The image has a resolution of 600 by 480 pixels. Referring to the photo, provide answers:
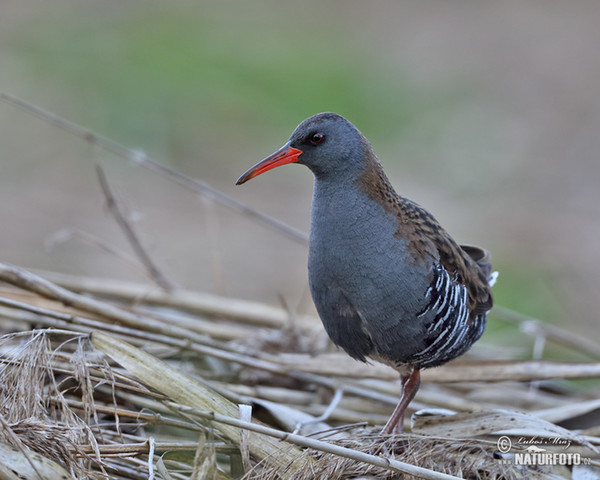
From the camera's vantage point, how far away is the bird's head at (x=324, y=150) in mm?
3086

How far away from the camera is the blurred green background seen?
788 centimetres

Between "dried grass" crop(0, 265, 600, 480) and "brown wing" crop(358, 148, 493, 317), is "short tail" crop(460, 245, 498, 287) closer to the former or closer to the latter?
"brown wing" crop(358, 148, 493, 317)

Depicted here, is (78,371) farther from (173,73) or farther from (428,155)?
(173,73)

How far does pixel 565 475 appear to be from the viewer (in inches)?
119

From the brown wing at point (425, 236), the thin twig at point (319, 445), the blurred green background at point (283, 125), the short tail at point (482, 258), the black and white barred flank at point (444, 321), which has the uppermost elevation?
the blurred green background at point (283, 125)

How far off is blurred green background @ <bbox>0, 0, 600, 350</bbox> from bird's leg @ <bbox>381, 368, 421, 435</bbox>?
2647mm

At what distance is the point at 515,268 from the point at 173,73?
5.64m

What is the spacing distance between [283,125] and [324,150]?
7.14 meters

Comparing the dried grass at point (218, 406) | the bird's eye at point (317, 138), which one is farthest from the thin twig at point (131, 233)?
the bird's eye at point (317, 138)

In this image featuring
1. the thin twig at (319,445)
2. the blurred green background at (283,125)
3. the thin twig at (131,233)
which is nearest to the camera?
the thin twig at (319,445)

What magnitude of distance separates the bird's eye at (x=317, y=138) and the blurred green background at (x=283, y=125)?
2.99 metres

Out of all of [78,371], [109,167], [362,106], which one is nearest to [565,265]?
[362,106]

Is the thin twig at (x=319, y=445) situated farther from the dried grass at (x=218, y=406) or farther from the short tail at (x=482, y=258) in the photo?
the short tail at (x=482, y=258)

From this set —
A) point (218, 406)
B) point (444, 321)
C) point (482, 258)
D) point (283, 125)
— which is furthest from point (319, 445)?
point (283, 125)
